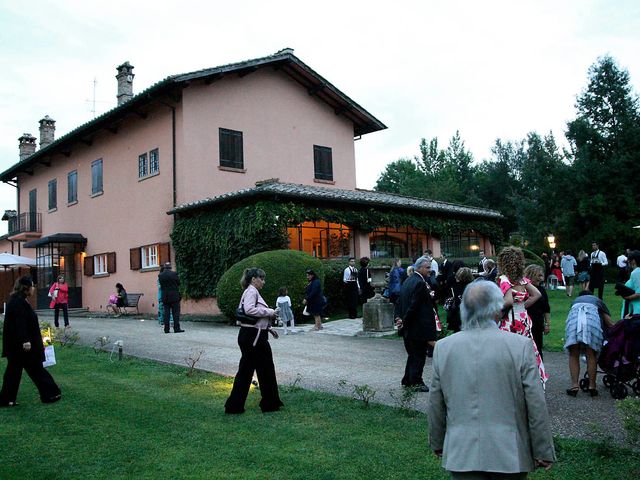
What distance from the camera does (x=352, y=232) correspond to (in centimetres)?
2120

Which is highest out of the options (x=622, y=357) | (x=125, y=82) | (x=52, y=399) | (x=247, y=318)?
(x=125, y=82)

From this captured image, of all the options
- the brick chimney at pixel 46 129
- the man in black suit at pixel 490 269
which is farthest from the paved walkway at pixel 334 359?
the brick chimney at pixel 46 129

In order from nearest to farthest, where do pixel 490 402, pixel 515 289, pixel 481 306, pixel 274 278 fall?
pixel 490 402
pixel 481 306
pixel 515 289
pixel 274 278

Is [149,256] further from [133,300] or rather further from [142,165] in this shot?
[142,165]

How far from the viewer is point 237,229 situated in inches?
747

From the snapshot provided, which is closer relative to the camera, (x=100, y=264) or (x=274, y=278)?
(x=274, y=278)

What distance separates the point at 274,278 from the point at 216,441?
10267mm

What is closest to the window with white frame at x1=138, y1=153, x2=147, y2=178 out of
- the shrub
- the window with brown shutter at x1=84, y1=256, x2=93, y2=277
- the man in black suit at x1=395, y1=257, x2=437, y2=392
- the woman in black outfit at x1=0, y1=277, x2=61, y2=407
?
the window with brown shutter at x1=84, y1=256, x2=93, y2=277

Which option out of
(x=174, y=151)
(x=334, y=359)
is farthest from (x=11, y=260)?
(x=334, y=359)

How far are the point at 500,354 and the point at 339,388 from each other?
17.7ft

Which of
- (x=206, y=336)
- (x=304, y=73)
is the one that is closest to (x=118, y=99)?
(x=304, y=73)

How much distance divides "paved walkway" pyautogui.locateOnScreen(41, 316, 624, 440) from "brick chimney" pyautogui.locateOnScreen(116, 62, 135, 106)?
14587 millimetres

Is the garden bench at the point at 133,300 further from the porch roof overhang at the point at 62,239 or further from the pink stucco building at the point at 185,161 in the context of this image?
the porch roof overhang at the point at 62,239

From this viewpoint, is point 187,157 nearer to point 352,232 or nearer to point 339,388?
point 352,232
